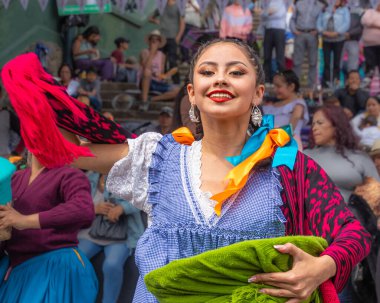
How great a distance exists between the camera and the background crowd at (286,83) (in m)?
4.60

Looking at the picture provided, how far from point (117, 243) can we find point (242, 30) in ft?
13.9

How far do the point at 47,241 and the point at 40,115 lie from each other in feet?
4.89

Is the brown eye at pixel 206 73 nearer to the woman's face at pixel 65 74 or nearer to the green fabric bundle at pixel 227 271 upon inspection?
the green fabric bundle at pixel 227 271

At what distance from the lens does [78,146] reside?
216 centimetres

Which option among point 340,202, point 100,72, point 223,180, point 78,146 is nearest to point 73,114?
point 78,146

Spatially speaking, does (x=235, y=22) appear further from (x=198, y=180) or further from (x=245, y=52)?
(x=198, y=180)

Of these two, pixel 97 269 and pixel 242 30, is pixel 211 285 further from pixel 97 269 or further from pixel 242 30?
pixel 242 30

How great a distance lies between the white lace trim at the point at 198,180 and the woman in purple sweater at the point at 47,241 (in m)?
1.34

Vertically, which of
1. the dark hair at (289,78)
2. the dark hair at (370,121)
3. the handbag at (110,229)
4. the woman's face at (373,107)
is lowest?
the handbag at (110,229)

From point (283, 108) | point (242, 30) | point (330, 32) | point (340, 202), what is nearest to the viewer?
point (340, 202)

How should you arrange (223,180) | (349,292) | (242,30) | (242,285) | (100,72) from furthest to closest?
(100,72) < (242,30) < (349,292) < (223,180) < (242,285)

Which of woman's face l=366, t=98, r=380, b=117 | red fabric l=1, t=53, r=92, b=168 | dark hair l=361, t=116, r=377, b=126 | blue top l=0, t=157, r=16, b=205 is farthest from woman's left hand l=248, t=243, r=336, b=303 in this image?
woman's face l=366, t=98, r=380, b=117

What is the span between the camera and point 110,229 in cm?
482

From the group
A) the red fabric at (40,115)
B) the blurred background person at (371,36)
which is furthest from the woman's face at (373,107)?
the red fabric at (40,115)
